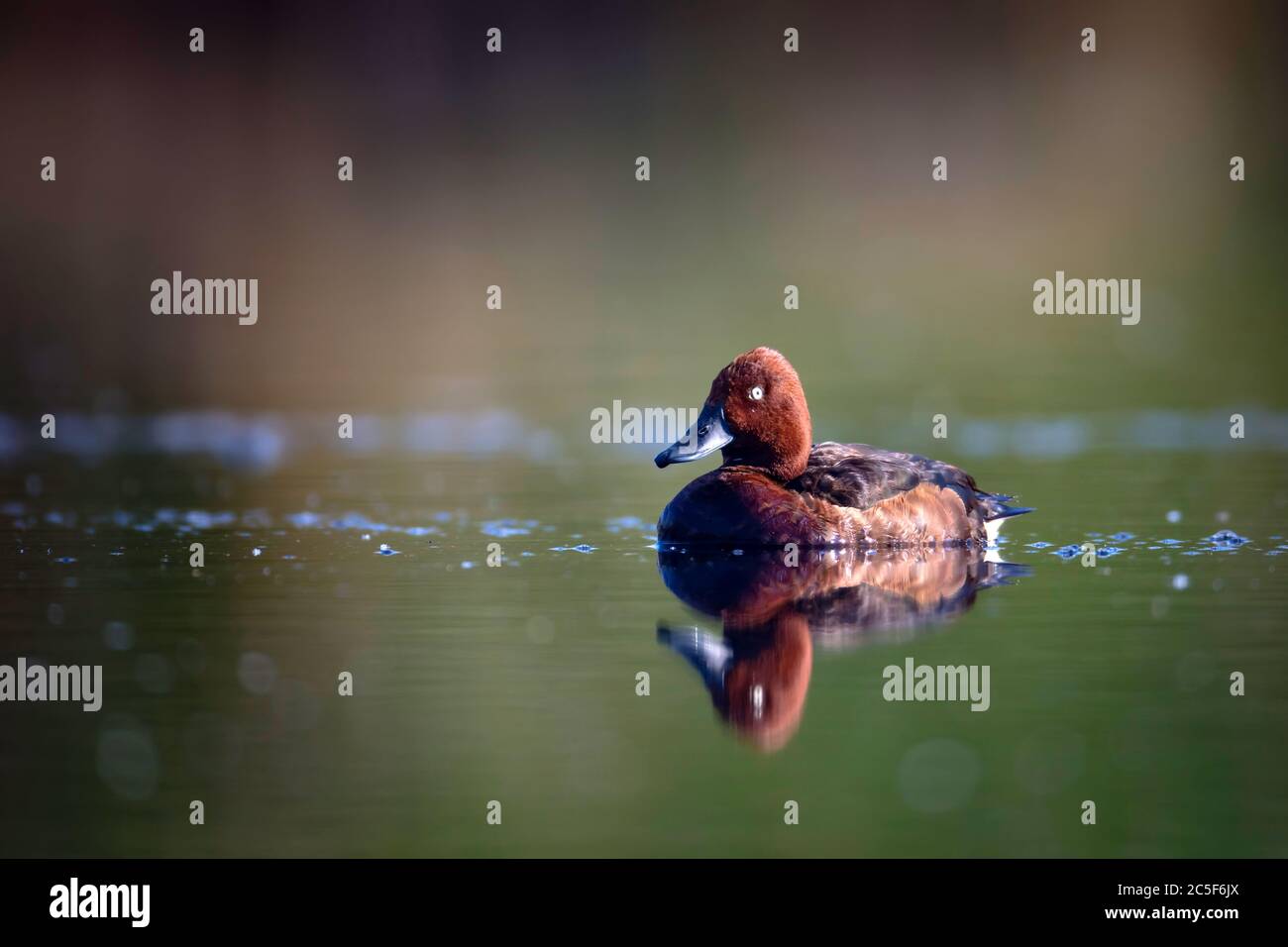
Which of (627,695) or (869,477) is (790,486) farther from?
(627,695)

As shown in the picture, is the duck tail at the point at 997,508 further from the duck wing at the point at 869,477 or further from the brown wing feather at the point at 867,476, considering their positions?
the brown wing feather at the point at 867,476

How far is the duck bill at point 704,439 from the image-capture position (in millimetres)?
10227

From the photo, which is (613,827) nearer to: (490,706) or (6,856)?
(490,706)

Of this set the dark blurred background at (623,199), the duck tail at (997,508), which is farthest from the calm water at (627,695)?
the dark blurred background at (623,199)

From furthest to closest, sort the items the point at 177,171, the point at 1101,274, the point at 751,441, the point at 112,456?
the point at 177,171, the point at 1101,274, the point at 112,456, the point at 751,441

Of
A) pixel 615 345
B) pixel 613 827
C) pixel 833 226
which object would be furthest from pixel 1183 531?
pixel 833 226

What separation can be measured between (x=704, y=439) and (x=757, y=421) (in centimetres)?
34

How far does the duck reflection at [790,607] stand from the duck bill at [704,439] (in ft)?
1.96

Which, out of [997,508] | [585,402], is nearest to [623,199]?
[585,402]

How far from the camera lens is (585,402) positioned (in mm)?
19094

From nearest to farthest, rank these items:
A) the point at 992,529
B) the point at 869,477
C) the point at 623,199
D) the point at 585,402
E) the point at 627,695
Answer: the point at 627,695 → the point at 869,477 → the point at 992,529 → the point at 585,402 → the point at 623,199

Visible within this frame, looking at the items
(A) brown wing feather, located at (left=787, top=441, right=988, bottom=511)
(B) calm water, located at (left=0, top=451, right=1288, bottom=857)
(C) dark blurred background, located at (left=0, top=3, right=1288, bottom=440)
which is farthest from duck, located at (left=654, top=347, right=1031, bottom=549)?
(C) dark blurred background, located at (left=0, top=3, right=1288, bottom=440)

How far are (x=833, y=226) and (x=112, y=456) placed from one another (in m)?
16.0

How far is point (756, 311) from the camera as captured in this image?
86.1 ft
